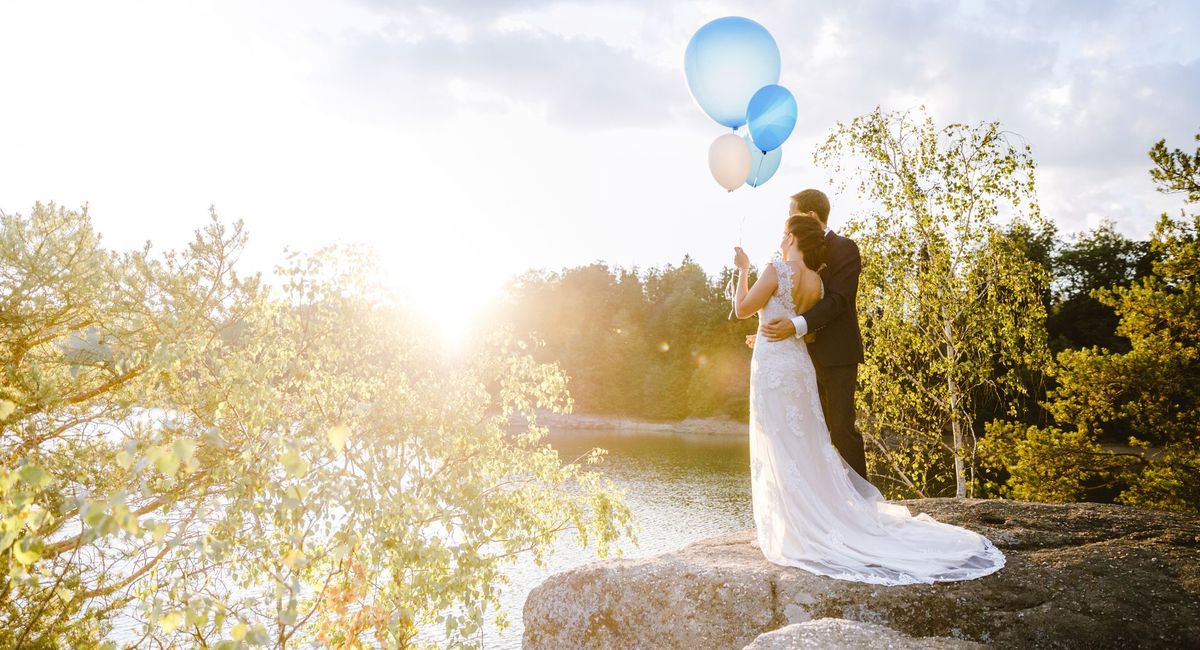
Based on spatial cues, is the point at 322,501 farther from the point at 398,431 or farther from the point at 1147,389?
the point at 1147,389

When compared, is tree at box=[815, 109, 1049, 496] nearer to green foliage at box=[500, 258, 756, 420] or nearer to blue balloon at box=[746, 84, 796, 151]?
blue balloon at box=[746, 84, 796, 151]

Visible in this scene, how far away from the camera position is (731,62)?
6434 mm

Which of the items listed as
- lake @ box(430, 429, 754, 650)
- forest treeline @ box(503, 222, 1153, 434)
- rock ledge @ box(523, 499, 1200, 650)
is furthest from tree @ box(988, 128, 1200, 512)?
forest treeline @ box(503, 222, 1153, 434)

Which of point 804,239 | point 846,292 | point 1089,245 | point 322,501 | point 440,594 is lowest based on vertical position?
point 440,594

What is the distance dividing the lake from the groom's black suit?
4.36 metres

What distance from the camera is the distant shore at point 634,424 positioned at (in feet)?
181

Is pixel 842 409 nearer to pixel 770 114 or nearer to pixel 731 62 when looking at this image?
pixel 770 114

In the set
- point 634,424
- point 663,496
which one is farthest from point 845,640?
point 634,424

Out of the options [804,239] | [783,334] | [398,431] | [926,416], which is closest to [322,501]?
[398,431]

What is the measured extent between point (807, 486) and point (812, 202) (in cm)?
214

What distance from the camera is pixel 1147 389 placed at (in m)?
9.18

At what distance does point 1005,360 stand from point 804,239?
30.1ft

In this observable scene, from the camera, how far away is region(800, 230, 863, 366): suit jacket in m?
5.29

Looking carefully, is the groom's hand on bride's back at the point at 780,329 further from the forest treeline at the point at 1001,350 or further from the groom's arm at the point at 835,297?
the forest treeline at the point at 1001,350
